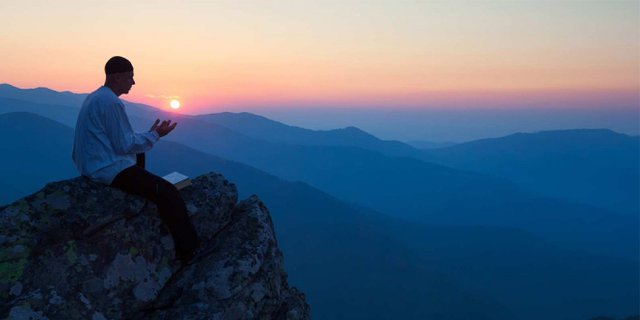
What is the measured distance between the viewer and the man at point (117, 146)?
8383 mm

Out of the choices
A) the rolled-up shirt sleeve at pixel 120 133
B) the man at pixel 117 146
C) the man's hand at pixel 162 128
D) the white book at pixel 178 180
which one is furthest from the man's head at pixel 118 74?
the white book at pixel 178 180

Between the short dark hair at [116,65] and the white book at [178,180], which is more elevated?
the short dark hair at [116,65]

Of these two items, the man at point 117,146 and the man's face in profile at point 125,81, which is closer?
the man at point 117,146

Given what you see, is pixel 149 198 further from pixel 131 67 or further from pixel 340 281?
pixel 340 281

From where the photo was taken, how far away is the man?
8.38 m

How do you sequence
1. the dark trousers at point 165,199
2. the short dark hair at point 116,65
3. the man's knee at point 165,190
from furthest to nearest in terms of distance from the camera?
the man's knee at point 165,190 < the dark trousers at point 165,199 < the short dark hair at point 116,65

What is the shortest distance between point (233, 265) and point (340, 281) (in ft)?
548

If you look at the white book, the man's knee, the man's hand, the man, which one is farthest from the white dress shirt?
the white book

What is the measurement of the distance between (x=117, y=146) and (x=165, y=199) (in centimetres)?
135

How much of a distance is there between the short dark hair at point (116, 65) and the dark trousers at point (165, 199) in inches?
74.2

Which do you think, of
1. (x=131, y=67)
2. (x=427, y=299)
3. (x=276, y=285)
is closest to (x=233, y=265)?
(x=276, y=285)

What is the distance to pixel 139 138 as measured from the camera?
859cm

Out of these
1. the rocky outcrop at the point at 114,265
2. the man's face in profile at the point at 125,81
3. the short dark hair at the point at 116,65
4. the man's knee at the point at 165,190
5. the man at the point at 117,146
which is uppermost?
the short dark hair at the point at 116,65

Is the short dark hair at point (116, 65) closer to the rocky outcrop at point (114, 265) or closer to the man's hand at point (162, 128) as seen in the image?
the man's hand at point (162, 128)
